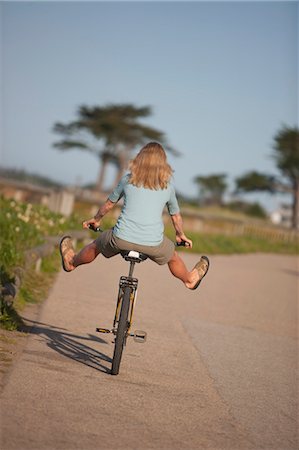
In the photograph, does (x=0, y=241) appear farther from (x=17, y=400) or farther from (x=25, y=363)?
(x=17, y=400)

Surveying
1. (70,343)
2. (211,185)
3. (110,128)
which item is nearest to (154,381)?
(70,343)

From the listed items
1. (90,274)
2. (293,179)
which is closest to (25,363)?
(90,274)

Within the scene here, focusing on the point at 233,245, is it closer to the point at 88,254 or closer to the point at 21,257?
the point at 21,257

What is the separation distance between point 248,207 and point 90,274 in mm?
86570

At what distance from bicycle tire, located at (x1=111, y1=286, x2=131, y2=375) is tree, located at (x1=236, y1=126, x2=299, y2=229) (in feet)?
181

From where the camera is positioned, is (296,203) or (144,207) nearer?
(144,207)

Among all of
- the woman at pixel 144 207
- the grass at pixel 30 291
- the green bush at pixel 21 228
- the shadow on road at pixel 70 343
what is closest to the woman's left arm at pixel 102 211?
the woman at pixel 144 207

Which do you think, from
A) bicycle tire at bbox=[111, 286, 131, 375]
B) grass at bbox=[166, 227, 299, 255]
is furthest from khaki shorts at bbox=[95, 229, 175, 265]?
grass at bbox=[166, 227, 299, 255]

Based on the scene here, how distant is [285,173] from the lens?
6681 cm

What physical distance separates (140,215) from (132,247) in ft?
0.82

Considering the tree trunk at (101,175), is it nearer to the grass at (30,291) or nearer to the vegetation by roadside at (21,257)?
the vegetation by roadside at (21,257)

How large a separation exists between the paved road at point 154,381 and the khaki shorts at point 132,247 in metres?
0.93

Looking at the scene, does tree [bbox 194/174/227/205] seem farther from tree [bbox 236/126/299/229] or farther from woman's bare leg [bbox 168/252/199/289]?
woman's bare leg [bbox 168/252/199/289]

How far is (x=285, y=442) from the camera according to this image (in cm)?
499
